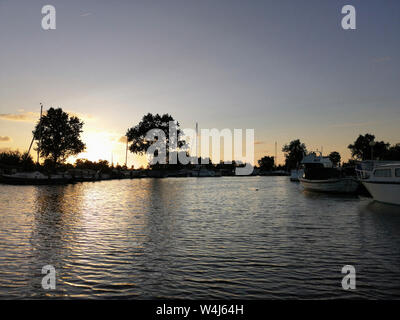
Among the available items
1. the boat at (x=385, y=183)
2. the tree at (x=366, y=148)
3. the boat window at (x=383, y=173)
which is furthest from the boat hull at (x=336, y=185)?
the tree at (x=366, y=148)

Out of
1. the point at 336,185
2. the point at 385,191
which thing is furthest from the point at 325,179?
the point at 385,191

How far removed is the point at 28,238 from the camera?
14547mm

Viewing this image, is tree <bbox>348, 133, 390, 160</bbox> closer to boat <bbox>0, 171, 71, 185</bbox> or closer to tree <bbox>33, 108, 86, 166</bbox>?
tree <bbox>33, 108, 86, 166</bbox>

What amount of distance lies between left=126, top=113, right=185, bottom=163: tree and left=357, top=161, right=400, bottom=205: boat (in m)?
113

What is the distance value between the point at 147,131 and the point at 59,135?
42.2 m

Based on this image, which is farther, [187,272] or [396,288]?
[187,272]

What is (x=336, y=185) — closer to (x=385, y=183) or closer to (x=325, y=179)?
(x=325, y=179)

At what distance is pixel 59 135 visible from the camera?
10662 centimetres

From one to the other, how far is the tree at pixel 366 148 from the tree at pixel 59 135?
441 feet

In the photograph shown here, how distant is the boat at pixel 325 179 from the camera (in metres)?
45.4
